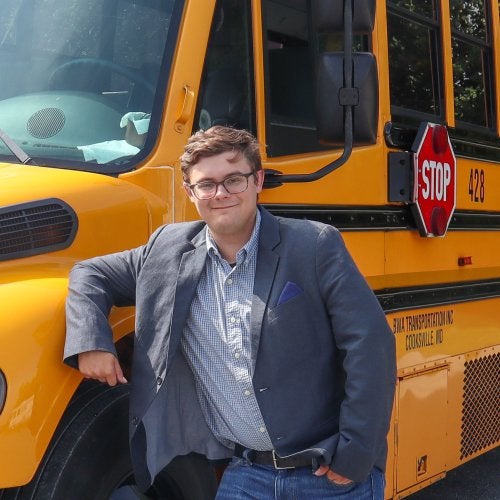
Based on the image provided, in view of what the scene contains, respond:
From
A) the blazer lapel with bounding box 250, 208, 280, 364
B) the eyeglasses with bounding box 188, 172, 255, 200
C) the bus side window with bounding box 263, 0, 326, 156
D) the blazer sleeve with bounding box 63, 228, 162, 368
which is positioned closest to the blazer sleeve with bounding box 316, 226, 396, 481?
the blazer lapel with bounding box 250, 208, 280, 364

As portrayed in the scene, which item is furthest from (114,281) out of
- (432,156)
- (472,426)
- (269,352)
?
(472,426)

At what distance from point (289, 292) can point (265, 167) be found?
92cm

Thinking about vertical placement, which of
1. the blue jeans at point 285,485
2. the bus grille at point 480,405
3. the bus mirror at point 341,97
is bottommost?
the bus grille at point 480,405

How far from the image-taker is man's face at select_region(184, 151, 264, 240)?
7.92ft

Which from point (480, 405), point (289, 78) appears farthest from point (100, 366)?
point (480, 405)

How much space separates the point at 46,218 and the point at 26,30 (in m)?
0.80

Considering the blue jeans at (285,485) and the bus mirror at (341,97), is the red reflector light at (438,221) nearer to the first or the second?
the bus mirror at (341,97)

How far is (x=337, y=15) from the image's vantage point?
3.08m

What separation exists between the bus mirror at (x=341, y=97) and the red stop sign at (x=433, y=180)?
721 mm

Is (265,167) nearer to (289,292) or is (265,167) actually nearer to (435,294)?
(289,292)

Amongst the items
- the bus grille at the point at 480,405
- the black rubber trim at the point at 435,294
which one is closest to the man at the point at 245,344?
the black rubber trim at the point at 435,294

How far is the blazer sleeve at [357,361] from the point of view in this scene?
7.55 ft

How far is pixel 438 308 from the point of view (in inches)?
161

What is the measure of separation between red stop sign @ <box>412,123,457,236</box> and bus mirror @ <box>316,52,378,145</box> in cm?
72
